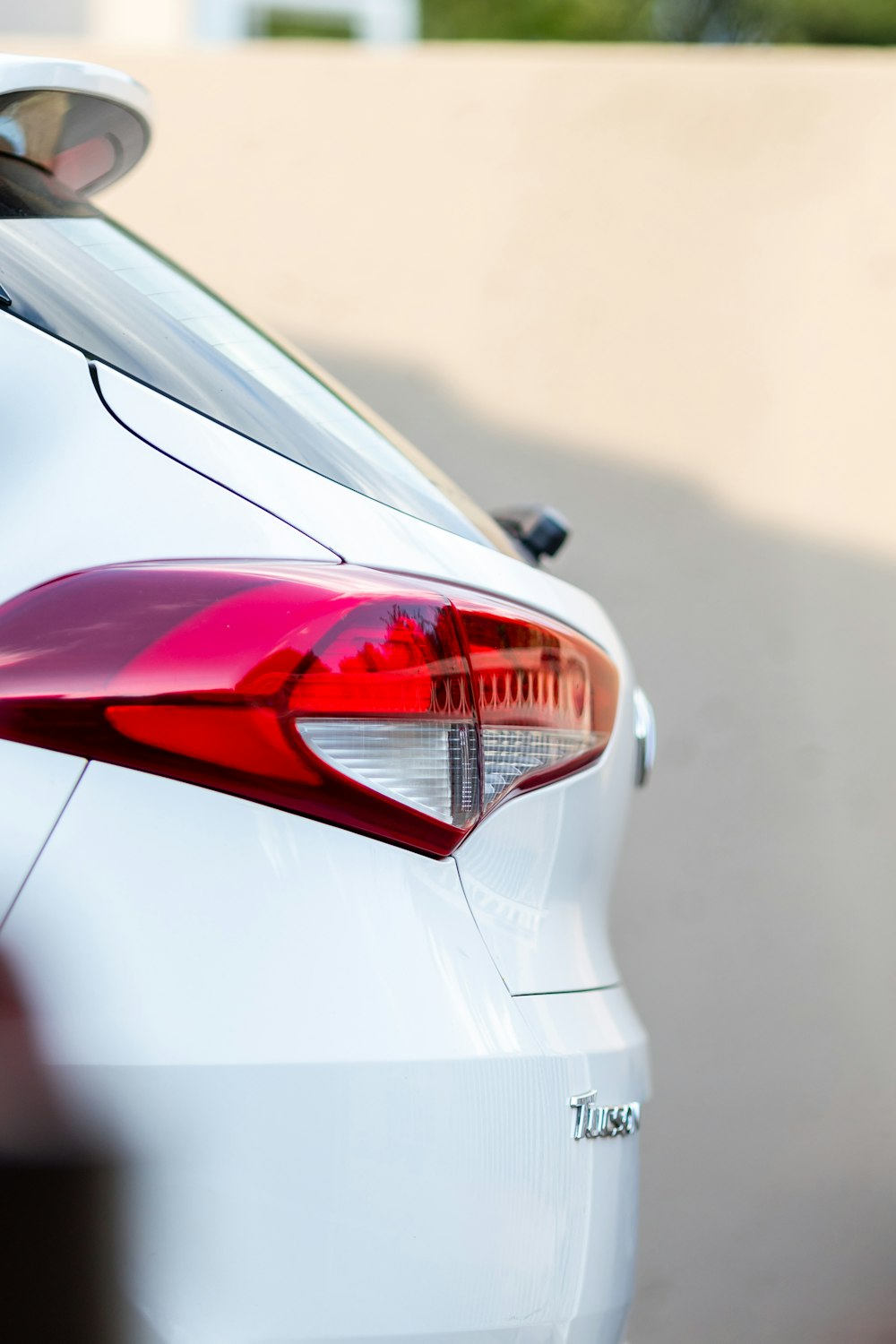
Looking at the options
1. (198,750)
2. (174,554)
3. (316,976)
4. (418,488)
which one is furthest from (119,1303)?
(418,488)

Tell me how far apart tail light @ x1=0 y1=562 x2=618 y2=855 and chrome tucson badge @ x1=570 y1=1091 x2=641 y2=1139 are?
315 millimetres

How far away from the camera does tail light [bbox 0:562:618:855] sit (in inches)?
37.5

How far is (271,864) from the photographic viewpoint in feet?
3.17

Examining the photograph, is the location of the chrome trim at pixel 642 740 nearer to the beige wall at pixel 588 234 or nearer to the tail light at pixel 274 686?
the tail light at pixel 274 686

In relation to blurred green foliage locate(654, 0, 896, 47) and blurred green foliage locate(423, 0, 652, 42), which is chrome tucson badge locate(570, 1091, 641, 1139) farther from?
blurred green foliage locate(654, 0, 896, 47)

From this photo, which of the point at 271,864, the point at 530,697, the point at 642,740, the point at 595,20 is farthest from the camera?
the point at 595,20

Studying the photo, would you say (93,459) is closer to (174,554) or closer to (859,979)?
(174,554)

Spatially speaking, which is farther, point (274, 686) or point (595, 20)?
point (595, 20)

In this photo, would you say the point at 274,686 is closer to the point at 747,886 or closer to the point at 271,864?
the point at 271,864

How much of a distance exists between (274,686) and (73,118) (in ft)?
2.96

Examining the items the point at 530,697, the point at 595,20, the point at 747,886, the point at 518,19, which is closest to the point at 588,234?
the point at 747,886

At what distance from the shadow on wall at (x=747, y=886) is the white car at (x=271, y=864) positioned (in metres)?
1.73

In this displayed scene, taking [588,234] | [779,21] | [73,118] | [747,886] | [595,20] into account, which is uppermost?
[779,21]

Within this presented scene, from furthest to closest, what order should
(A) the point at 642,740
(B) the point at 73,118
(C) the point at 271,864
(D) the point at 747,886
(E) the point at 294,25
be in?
(E) the point at 294,25 → (D) the point at 747,886 → (A) the point at 642,740 → (B) the point at 73,118 → (C) the point at 271,864
